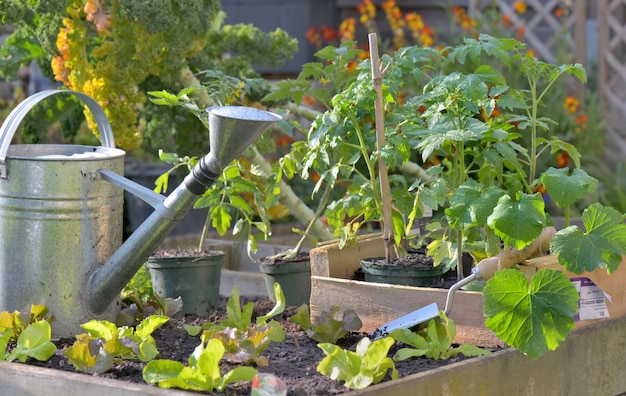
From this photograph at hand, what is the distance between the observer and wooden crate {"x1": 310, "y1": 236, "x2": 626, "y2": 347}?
1958mm

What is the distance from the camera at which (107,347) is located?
1784 mm

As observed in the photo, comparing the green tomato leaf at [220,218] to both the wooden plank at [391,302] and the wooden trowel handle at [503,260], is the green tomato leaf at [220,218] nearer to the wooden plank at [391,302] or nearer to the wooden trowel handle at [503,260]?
the wooden plank at [391,302]

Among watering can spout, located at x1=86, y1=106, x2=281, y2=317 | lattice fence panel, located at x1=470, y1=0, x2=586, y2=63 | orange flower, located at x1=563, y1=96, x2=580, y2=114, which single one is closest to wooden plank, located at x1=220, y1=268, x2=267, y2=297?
watering can spout, located at x1=86, y1=106, x2=281, y2=317

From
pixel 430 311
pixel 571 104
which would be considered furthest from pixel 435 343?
pixel 571 104

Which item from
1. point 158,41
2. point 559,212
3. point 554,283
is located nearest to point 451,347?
→ point 554,283

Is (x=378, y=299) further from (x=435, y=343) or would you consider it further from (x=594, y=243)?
(x=594, y=243)

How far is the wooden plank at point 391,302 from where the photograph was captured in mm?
1955

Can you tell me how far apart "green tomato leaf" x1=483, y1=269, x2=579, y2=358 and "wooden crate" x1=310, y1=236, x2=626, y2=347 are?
17 centimetres

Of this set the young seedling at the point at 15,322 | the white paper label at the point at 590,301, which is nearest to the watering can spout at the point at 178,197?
the young seedling at the point at 15,322

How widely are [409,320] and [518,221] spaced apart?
0.31 m

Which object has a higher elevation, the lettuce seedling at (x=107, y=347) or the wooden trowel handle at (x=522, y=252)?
the wooden trowel handle at (x=522, y=252)

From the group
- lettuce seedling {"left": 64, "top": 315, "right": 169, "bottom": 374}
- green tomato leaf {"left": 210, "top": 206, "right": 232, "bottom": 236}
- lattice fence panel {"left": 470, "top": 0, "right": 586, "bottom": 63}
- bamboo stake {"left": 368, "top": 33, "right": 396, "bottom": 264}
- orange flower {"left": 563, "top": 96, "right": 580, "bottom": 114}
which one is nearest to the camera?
lettuce seedling {"left": 64, "top": 315, "right": 169, "bottom": 374}

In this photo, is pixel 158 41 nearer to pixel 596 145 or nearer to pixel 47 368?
pixel 47 368

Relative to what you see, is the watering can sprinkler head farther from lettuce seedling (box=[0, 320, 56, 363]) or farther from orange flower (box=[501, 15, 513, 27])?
orange flower (box=[501, 15, 513, 27])
